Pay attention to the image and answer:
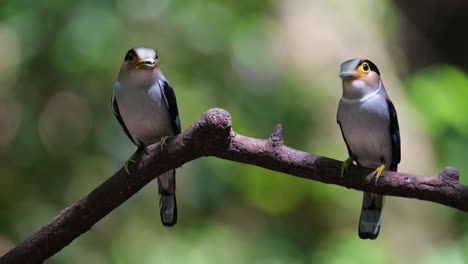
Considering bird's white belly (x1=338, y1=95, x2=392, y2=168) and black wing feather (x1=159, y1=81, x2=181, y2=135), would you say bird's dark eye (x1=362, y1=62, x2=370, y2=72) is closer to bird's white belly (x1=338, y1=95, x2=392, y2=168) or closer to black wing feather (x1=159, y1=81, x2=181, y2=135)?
bird's white belly (x1=338, y1=95, x2=392, y2=168)

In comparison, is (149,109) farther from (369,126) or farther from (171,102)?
(369,126)

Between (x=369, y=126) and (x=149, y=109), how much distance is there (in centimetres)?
74

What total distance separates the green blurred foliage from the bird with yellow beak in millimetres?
1268

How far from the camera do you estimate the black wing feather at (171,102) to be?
8.16 ft

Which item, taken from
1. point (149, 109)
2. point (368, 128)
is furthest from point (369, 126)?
A: point (149, 109)

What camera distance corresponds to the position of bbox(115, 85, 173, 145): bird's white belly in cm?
247

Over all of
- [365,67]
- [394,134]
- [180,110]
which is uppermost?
[365,67]

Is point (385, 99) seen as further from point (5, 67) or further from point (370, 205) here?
point (5, 67)

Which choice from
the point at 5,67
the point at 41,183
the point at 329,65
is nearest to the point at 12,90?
the point at 5,67

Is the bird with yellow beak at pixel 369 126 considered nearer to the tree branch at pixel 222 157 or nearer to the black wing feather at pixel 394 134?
the black wing feather at pixel 394 134

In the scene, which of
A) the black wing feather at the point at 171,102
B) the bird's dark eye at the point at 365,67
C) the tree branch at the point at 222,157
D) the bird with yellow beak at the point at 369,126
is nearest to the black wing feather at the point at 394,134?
the bird with yellow beak at the point at 369,126

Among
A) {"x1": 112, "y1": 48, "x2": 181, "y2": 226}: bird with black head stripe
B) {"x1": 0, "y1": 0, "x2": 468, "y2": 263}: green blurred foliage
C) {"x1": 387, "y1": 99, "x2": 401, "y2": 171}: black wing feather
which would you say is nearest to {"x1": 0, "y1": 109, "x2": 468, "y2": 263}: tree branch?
{"x1": 112, "y1": 48, "x2": 181, "y2": 226}: bird with black head stripe

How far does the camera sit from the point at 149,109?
2480 millimetres

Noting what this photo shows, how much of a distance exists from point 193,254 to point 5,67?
1.41 m
